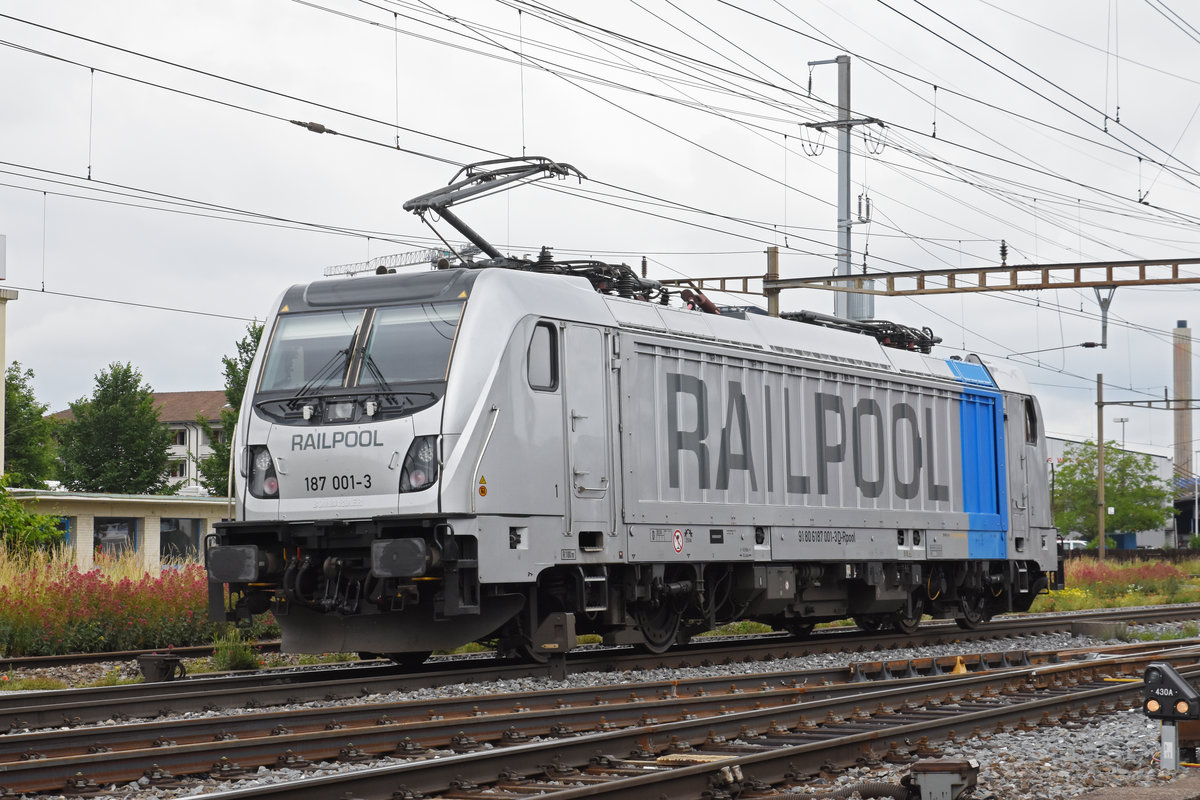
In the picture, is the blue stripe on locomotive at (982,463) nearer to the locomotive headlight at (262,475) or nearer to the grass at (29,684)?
the locomotive headlight at (262,475)

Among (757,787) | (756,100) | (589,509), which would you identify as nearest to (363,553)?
(589,509)

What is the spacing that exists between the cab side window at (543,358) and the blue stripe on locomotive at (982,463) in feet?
28.2

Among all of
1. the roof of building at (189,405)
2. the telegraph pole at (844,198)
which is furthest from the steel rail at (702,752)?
the roof of building at (189,405)

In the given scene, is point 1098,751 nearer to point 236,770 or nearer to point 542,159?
point 236,770

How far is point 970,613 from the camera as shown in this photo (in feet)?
66.8

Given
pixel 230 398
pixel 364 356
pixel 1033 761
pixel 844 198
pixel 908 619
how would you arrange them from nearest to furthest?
1. pixel 1033 761
2. pixel 364 356
3. pixel 908 619
4. pixel 844 198
5. pixel 230 398

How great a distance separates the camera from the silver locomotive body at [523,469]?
12.3 metres

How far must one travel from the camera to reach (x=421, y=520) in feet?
39.5

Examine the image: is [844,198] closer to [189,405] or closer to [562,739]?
[562,739]

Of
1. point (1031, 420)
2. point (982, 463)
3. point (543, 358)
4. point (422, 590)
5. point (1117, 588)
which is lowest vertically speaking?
point (1117, 588)

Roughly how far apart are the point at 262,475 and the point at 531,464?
2.50 meters

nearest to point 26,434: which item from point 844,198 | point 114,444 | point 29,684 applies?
point 114,444

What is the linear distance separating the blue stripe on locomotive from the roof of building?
258ft

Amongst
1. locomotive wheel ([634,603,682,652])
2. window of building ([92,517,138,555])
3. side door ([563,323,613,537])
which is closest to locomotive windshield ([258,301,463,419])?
side door ([563,323,613,537])
